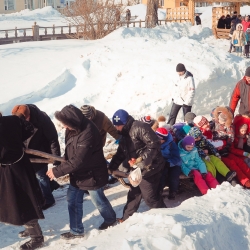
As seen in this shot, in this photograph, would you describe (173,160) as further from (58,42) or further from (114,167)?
(58,42)

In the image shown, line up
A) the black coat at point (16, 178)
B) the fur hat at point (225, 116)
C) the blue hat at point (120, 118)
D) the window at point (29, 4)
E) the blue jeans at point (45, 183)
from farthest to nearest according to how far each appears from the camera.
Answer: the window at point (29, 4) → the fur hat at point (225, 116) → the blue jeans at point (45, 183) → the blue hat at point (120, 118) → the black coat at point (16, 178)

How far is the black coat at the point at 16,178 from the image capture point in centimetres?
466

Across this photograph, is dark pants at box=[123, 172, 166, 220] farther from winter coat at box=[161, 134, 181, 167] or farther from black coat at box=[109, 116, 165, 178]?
winter coat at box=[161, 134, 181, 167]

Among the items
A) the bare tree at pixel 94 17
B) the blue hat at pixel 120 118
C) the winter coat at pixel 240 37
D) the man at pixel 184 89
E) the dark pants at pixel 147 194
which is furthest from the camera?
the bare tree at pixel 94 17

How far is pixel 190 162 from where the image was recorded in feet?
19.7

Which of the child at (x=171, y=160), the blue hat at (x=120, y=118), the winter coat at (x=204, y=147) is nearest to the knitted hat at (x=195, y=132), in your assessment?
the winter coat at (x=204, y=147)

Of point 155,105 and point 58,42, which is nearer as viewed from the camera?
point 155,105

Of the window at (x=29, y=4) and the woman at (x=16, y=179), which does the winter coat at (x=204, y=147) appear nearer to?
the woman at (x=16, y=179)

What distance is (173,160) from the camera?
586 cm

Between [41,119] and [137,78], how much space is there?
20.6 feet

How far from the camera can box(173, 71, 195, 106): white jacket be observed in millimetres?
8797

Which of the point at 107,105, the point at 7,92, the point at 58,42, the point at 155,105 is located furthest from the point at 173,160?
the point at 58,42

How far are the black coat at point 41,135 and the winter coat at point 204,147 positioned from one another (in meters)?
Result: 1.88

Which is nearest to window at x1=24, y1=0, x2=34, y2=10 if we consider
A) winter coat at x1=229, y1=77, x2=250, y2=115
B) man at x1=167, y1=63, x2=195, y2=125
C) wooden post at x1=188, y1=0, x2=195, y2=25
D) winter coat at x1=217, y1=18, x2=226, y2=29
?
wooden post at x1=188, y1=0, x2=195, y2=25
